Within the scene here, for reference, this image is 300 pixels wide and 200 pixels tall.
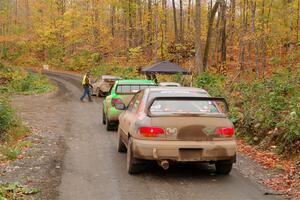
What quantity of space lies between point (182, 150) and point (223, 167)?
1.17 meters

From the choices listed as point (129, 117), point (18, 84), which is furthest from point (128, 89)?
point (18, 84)

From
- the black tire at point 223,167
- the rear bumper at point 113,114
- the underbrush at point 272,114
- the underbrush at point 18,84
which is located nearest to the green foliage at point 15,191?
the black tire at point 223,167

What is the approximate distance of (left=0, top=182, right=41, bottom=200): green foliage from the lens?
21.1ft

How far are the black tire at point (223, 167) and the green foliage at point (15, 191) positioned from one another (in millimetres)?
3408

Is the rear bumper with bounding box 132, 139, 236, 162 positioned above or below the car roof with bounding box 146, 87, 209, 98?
below

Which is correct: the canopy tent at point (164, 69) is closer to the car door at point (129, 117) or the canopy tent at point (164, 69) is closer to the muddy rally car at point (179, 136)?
the car door at point (129, 117)

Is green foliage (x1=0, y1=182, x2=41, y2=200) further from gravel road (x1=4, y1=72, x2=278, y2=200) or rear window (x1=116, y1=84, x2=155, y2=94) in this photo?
rear window (x1=116, y1=84, x2=155, y2=94)

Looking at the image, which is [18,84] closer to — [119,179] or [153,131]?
[119,179]

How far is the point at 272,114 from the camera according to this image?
11.5 m

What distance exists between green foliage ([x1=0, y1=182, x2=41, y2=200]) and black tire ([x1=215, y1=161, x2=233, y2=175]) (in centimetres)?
341

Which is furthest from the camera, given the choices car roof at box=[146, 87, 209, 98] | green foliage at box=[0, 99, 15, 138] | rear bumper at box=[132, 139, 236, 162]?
green foliage at box=[0, 99, 15, 138]

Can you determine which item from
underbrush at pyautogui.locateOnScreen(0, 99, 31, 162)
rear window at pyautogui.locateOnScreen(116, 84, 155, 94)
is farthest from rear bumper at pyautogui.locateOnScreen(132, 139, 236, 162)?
rear window at pyautogui.locateOnScreen(116, 84, 155, 94)

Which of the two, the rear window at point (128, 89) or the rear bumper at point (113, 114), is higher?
the rear window at point (128, 89)

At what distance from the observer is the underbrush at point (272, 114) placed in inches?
Result: 382
